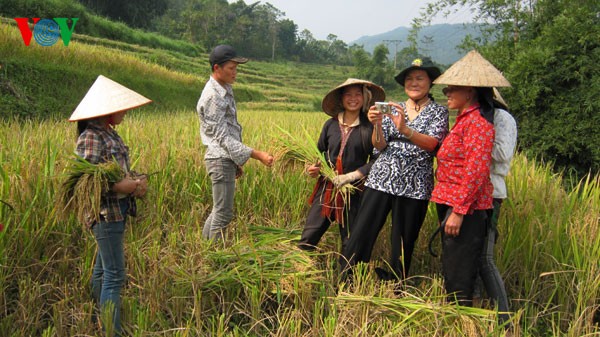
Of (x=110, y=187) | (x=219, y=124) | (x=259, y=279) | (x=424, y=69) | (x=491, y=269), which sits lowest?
(x=259, y=279)

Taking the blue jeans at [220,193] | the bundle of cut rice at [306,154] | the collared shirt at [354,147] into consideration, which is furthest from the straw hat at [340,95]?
the blue jeans at [220,193]

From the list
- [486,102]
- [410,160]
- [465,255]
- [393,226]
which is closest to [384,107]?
[410,160]

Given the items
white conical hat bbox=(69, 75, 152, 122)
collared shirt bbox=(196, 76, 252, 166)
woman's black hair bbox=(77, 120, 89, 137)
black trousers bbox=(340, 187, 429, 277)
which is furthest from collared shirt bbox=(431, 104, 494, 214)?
woman's black hair bbox=(77, 120, 89, 137)

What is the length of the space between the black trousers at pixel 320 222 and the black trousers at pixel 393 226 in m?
0.15

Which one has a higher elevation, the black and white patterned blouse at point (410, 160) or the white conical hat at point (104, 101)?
the white conical hat at point (104, 101)

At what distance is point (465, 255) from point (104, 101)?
1870 millimetres

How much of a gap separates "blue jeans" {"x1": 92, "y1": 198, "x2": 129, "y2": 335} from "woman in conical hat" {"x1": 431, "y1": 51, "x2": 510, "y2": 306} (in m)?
1.54

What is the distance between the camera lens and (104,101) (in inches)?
84.5

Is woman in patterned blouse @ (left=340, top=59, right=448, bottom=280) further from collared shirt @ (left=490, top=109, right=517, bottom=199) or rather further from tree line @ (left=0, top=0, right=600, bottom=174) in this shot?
tree line @ (left=0, top=0, right=600, bottom=174)

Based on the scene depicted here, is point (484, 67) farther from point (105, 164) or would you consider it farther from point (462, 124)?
point (105, 164)

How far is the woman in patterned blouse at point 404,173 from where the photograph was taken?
2.46m

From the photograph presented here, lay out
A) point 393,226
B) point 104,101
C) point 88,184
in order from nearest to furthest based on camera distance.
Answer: point 88,184, point 104,101, point 393,226

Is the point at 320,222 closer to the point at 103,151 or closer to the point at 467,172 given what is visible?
the point at 467,172

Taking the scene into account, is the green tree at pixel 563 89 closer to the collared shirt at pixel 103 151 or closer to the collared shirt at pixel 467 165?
the collared shirt at pixel 467 165
